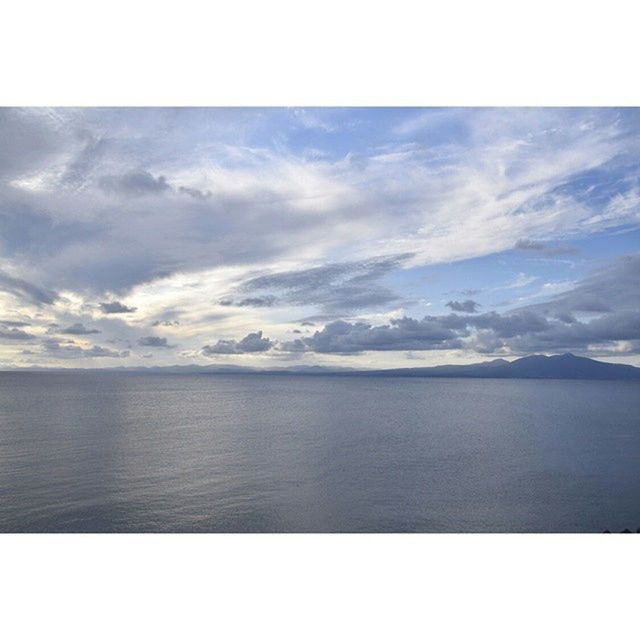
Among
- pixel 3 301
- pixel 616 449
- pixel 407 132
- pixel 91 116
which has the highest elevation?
pixel 91 116

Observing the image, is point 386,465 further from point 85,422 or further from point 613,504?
point 85,422

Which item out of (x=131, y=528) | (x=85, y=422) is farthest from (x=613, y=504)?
(x=85, y=422)

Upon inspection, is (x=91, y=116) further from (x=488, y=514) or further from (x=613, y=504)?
(x=613, y=504)

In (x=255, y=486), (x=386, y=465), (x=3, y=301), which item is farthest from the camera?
(x=386, y=465)

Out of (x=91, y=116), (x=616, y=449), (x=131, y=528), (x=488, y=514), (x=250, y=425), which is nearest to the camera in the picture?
(x=131, y=528)

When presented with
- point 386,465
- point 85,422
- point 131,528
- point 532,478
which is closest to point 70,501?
point 131,528

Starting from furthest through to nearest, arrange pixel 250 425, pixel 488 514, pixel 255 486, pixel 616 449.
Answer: pixel 250 425 < pixel 616 449 < pixel 255 486 < pixel 488 514

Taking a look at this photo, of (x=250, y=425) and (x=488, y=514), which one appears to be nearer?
(x=488, y=514)

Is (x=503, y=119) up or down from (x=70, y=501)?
up

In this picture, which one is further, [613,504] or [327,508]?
[613,504]

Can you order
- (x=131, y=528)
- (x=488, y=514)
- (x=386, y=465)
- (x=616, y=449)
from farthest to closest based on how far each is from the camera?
(x=616, y=449), (x=386, y=465), (x=488, y=514), (x=131, y=528)
